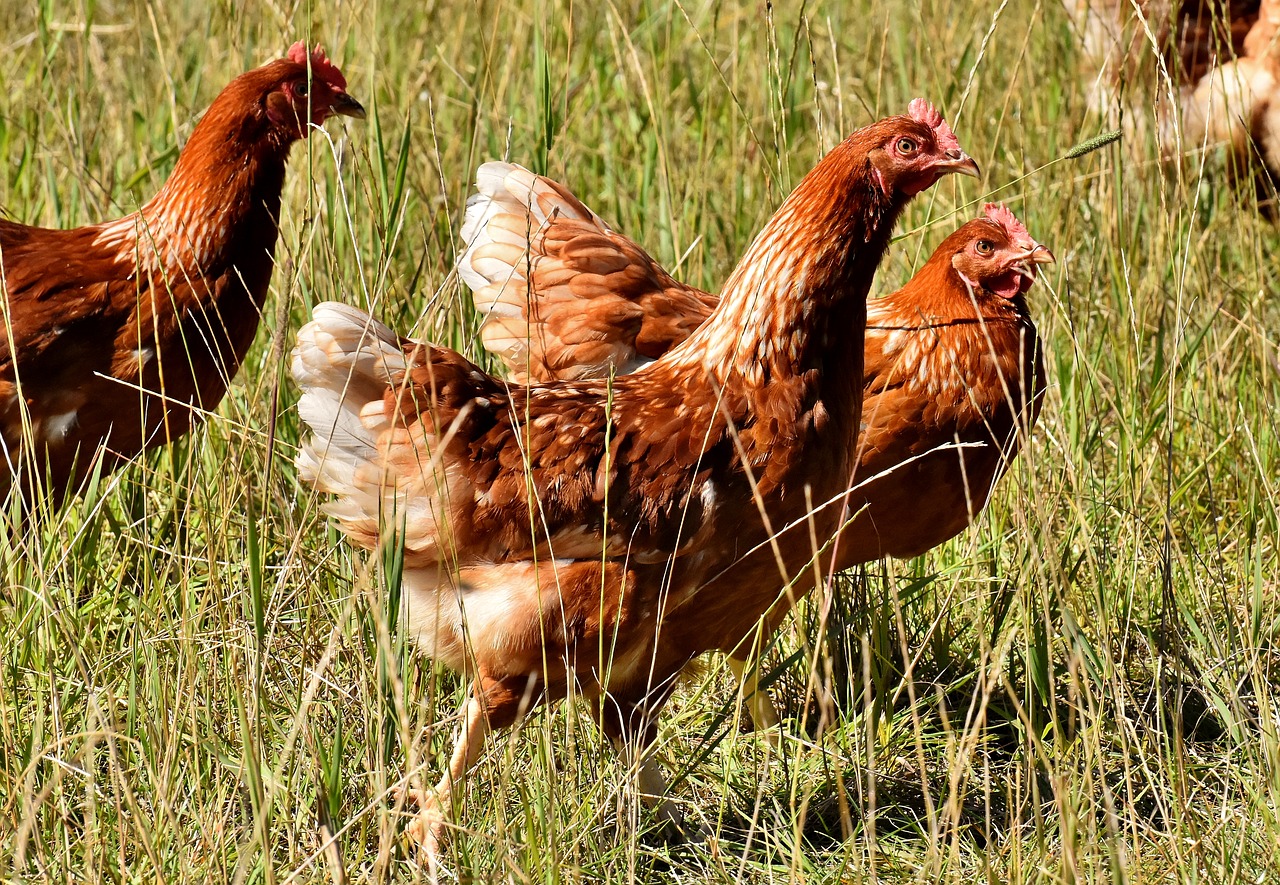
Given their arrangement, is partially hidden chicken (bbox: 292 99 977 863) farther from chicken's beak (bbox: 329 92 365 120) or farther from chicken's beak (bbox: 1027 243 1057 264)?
chicken's beak (bbox: 329 92 365 120)

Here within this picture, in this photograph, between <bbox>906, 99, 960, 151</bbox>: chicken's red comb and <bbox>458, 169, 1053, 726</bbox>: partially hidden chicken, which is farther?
<bbox>458, 169, 1053, 726</bbox>: partially hidden chicken

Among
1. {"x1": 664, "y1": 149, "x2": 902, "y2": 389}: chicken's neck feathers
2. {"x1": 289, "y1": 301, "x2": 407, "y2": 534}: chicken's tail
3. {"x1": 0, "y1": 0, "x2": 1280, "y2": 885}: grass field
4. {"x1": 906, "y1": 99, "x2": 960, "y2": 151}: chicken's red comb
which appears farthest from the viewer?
{"x1": 906, "y1": 99, "x2": 960, "y2": 151}: chicken's red comb

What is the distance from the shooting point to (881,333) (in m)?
3.37

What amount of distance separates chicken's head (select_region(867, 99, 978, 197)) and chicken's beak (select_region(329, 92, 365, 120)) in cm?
149

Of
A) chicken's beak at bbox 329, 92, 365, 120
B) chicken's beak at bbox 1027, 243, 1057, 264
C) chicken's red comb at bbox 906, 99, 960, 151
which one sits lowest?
chicken's beak at bbox 1027, 243, 1057, 264

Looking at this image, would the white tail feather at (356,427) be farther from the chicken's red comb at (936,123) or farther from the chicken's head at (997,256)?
the chicken's head at (997,256)

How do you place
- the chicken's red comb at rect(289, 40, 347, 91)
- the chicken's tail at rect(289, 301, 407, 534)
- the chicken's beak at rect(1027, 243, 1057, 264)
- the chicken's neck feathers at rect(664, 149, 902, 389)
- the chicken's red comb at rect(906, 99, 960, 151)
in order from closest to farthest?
1. the chicken's tail at rect(289, 301, 407, 534)
2. the chicken's neck feathers at rect(664, 149, 902, 389)
3. the chicken's red comb at rect(906, 99, 960, 151)
4. the chicken's beak at rect(1027, 243, 1057, 264)
5. the chicken's red comb at rect(289, 40, 347, 91)

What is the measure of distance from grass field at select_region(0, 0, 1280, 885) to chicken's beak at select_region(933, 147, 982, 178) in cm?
32

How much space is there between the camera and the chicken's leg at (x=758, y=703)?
2.80 metres

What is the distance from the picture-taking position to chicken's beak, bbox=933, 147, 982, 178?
8.93 ft

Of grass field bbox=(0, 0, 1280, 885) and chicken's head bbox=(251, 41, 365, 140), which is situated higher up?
chicken's head bbox=(251, 41, 365, 140)

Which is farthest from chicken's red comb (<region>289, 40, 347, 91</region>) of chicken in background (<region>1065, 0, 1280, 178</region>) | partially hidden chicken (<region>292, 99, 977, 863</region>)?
chicken in background (<region>1065, 0, 1280, 178</region>)

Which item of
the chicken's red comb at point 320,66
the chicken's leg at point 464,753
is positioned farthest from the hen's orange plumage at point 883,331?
the chicken's leg at point 464,753

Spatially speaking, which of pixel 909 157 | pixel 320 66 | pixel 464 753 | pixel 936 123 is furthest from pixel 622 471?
pixel 320 66
